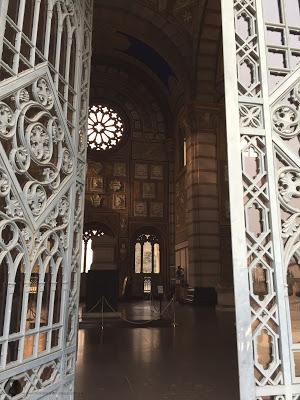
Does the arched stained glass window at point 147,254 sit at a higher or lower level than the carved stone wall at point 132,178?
lower

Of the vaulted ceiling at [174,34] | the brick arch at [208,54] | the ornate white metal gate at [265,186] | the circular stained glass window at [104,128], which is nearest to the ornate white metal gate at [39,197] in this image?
the ornate white metal gate at [265,186]

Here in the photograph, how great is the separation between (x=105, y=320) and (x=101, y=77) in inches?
660

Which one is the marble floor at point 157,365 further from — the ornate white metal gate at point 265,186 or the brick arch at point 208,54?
the brick arch at point 208,54

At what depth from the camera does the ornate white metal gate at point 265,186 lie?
2.96 meters

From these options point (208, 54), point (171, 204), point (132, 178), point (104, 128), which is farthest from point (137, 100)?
point (208, 54)

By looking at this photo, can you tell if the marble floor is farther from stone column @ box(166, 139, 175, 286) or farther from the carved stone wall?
the carved stone wall

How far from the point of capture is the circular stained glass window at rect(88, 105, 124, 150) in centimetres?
2328

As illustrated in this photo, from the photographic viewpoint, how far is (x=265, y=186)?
3.30m

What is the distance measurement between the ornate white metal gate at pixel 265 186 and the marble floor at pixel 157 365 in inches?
56.1

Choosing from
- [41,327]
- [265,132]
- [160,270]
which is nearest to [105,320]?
[41,327]

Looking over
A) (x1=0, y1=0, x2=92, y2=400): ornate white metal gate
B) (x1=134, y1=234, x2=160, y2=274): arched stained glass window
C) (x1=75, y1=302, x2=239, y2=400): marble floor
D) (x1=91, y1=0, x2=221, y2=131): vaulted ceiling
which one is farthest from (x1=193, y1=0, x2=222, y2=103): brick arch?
(x1=0, y1=0, x2=92, y2=400): ornate white metal gate

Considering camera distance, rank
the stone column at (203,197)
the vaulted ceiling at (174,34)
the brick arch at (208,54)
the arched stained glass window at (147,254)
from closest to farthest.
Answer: the brick arch at (208,54), the vaulted ceiling at (174,34), the stone column at (203,197), the arched stained glass window at (147,254)

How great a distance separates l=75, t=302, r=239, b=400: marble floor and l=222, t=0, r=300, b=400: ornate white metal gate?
142 cm

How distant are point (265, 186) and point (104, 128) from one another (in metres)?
20.9
